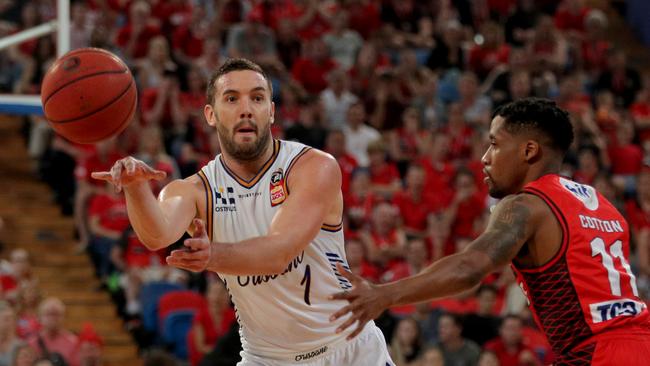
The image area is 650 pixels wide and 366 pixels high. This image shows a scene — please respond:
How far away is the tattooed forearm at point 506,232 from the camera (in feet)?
13.4

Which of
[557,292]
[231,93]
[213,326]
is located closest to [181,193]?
[231,93]

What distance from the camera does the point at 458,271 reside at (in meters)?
Result: 3.95

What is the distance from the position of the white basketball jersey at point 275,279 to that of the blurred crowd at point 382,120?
3899 mm

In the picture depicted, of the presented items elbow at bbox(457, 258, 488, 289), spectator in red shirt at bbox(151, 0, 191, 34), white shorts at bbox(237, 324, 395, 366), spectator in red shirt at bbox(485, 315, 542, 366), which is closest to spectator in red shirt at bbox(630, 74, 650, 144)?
spectator in red shirt at bbox(485, 315, 542, 366)

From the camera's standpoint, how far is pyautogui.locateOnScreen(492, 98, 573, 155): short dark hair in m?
4.58

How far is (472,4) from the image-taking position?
17.3 metres

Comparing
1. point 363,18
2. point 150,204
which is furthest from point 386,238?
point 150,204

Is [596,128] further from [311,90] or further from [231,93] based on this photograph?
[231,93]

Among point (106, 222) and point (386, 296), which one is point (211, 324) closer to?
point (106, 222)

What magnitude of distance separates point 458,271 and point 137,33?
32.8ft

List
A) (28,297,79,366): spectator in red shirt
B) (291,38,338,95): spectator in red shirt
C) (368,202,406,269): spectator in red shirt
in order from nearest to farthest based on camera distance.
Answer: (28,297,79,366): spectator in red shirt → (368,202,406,269): spectator in red shirt → (291,38,338,95): spectator in red shirt

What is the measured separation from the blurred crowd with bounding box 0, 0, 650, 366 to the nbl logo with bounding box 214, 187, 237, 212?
4050 millimetres

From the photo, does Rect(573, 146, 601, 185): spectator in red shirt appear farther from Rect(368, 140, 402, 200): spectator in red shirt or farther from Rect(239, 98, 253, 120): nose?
Rect(239, 98, 253, 120): nose

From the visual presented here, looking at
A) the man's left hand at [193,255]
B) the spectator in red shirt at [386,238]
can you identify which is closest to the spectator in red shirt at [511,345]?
the spectator in red shirt at [386,238]
